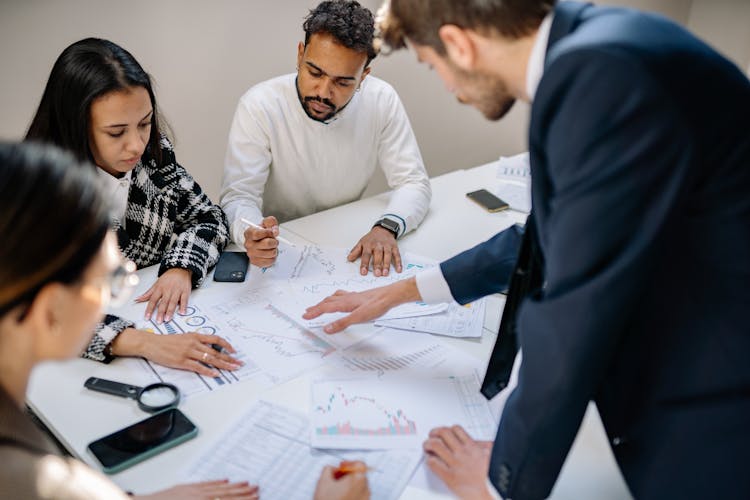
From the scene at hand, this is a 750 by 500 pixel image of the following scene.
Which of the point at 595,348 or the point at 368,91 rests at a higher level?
the point at 368,91

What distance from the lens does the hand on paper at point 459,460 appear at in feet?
3.12

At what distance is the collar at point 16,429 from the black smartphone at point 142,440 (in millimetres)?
206

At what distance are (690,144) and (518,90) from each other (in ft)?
0.90

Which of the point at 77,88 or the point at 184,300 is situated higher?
the point at 77,88

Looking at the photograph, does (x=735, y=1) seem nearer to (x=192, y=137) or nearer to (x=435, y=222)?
(x=435, y=222)

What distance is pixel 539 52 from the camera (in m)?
0.78

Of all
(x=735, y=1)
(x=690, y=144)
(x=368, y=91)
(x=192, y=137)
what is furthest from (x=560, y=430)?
(x=735, y=1)

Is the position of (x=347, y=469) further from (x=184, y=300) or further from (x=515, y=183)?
(x=515, y=183)

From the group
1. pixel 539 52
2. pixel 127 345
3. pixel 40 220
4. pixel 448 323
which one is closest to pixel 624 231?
pixel 539 52

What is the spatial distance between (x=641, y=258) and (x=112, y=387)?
0.93 m

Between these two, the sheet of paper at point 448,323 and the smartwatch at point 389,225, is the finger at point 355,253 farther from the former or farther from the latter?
the sheet of paper at point 448,323

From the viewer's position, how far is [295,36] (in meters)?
2.67

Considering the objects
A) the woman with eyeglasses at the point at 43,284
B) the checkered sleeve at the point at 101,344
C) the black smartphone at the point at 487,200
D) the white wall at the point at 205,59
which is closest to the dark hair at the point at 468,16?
the woman with eyeglasses at the point at 43,284

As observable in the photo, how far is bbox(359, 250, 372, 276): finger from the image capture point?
5.15 feet
